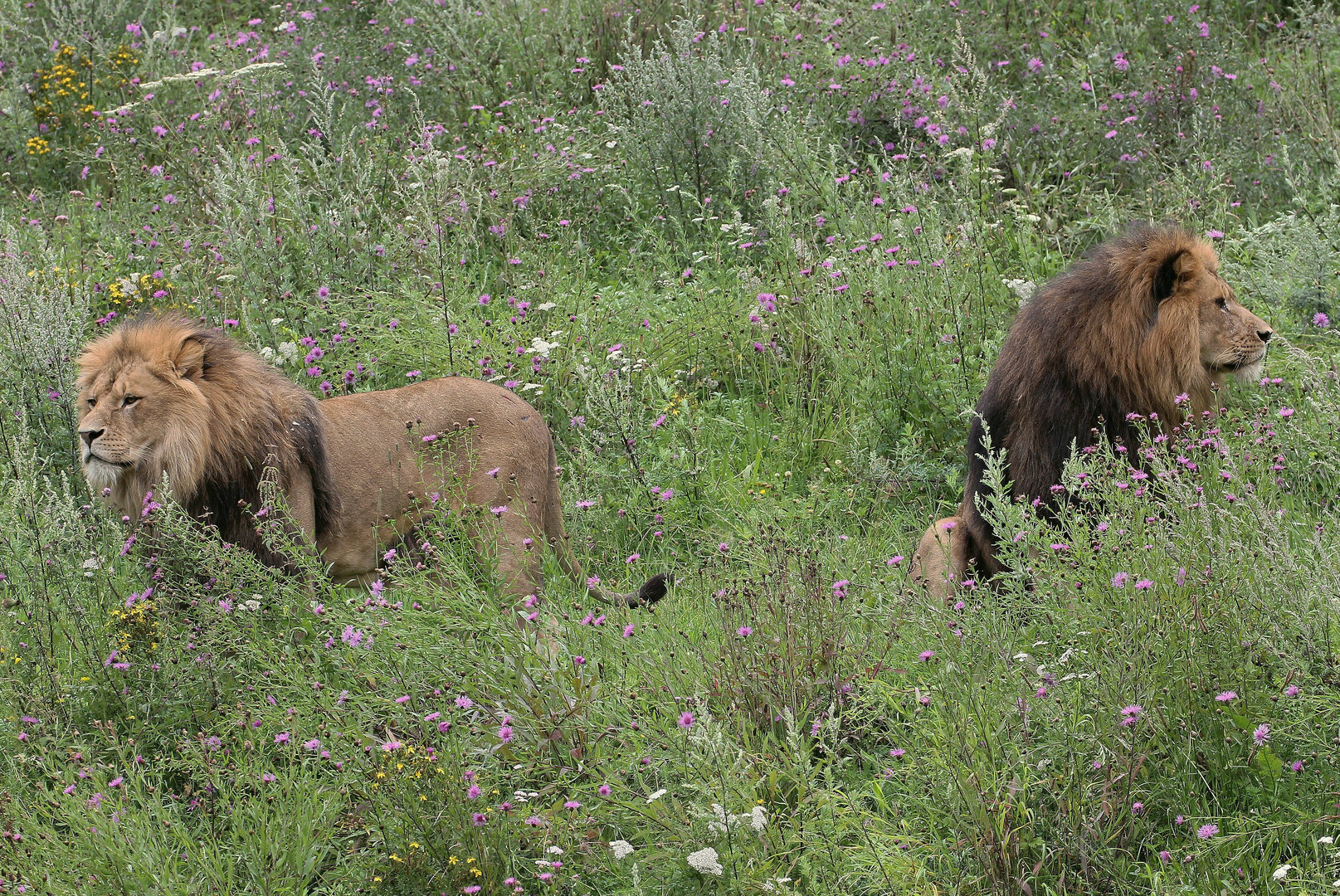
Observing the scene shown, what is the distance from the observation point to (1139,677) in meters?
3.21

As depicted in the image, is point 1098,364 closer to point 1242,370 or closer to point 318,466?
point 1242,370

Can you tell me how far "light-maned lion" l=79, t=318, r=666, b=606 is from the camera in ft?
15.4

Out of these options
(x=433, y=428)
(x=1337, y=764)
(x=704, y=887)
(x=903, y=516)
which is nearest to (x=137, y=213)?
(x=433, y=428)

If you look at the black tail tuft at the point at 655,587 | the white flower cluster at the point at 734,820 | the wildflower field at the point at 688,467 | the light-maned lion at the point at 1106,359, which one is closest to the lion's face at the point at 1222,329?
the light-maned lion at the point at 1106,359

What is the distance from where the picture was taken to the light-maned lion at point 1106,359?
4664mm

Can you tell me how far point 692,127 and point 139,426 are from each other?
159 inches

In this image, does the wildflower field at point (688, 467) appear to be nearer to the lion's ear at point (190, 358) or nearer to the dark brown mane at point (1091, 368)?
the dark brown mane at point (1091, 368)

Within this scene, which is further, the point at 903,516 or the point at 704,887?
the point at 903,516

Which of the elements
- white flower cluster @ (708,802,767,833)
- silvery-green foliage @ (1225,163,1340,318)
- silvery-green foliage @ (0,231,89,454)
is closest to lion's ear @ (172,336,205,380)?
silvery-green foliage @ (0,231,89,454)

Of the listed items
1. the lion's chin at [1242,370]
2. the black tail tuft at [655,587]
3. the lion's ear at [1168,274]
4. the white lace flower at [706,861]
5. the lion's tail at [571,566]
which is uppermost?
the lion's ear at [1168,274]

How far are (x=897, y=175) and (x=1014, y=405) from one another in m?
A: 3.16

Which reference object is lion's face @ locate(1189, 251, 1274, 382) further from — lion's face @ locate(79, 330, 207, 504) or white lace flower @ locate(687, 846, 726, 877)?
lion's face @ locate(79, 330, 207, 504)

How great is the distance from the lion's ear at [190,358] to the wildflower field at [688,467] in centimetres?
56

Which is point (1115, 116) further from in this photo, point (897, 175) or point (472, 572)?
point (472, 572)
